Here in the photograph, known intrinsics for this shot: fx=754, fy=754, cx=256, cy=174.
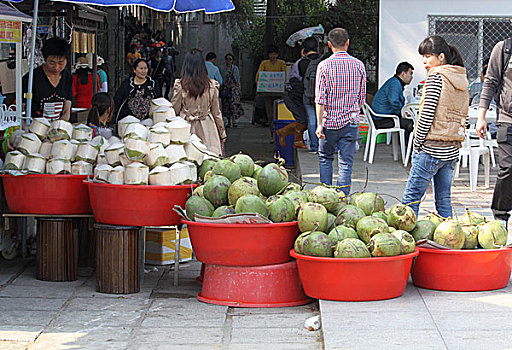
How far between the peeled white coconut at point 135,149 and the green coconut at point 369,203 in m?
1.57

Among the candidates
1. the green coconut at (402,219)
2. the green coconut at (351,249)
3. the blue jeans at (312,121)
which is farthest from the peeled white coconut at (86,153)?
the blue jeans at (312,121)

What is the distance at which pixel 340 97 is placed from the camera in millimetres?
7098

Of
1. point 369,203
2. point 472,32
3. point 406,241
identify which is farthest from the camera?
point 472,32

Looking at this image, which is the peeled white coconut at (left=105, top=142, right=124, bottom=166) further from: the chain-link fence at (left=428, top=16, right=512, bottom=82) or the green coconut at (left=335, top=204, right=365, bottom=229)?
the chain-link fence at (left=428, top=16, right=512, bottom=82)

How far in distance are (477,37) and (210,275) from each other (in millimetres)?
9701

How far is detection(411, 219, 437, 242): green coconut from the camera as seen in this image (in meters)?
5.08

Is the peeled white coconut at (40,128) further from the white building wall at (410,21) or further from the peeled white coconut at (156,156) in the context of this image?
the white building wall at (410,21)

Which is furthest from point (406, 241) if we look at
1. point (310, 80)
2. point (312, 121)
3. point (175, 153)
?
point (312, 121)

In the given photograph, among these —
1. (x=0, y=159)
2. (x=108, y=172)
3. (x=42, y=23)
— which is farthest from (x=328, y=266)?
(x=42, y=23)

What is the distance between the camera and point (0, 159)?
607cm

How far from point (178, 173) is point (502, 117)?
278cm

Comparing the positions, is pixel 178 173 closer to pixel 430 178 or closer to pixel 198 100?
pixel 430 178

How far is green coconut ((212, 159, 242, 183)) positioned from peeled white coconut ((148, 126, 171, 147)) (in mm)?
462

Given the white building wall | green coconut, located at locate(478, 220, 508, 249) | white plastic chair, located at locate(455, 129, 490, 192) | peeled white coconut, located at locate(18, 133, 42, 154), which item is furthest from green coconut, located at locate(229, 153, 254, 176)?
the white building wall
